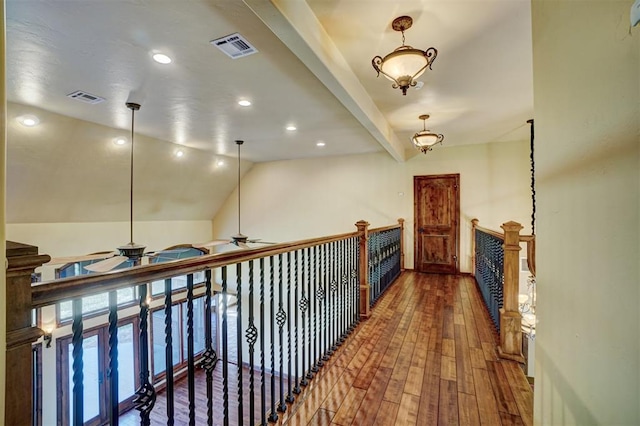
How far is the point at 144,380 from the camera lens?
99 centimetres

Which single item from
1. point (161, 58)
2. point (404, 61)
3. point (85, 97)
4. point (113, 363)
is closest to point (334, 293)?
point (113, 363)

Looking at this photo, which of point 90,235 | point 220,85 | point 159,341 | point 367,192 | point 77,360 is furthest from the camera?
point 159,341

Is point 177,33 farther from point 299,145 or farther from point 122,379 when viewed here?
point 122,379

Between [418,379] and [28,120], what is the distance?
5487mm

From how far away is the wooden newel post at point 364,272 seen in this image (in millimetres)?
3428

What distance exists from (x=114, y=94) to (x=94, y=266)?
2.00 m

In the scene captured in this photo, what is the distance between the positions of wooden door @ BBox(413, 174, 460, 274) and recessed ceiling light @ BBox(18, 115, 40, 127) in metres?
6.59

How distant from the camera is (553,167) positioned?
1.15 m

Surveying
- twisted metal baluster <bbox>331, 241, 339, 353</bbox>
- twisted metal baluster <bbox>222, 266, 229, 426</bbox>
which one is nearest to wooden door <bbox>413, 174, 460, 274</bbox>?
twisted metal baluster <bbox>331, 241, 339, 353</bbox>

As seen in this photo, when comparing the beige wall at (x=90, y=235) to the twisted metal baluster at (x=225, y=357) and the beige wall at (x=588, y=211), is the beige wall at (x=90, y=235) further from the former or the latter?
the beige wall at (x=588, y=211)

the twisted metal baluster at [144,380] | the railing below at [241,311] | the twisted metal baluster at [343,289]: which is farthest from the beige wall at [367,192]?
the twisted metal baluster at [144,380]

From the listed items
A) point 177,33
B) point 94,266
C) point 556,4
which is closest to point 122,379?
point 94,266

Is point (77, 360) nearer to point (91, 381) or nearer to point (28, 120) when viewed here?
point (28, 120)

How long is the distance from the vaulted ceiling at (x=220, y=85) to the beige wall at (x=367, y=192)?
0.61 metres
